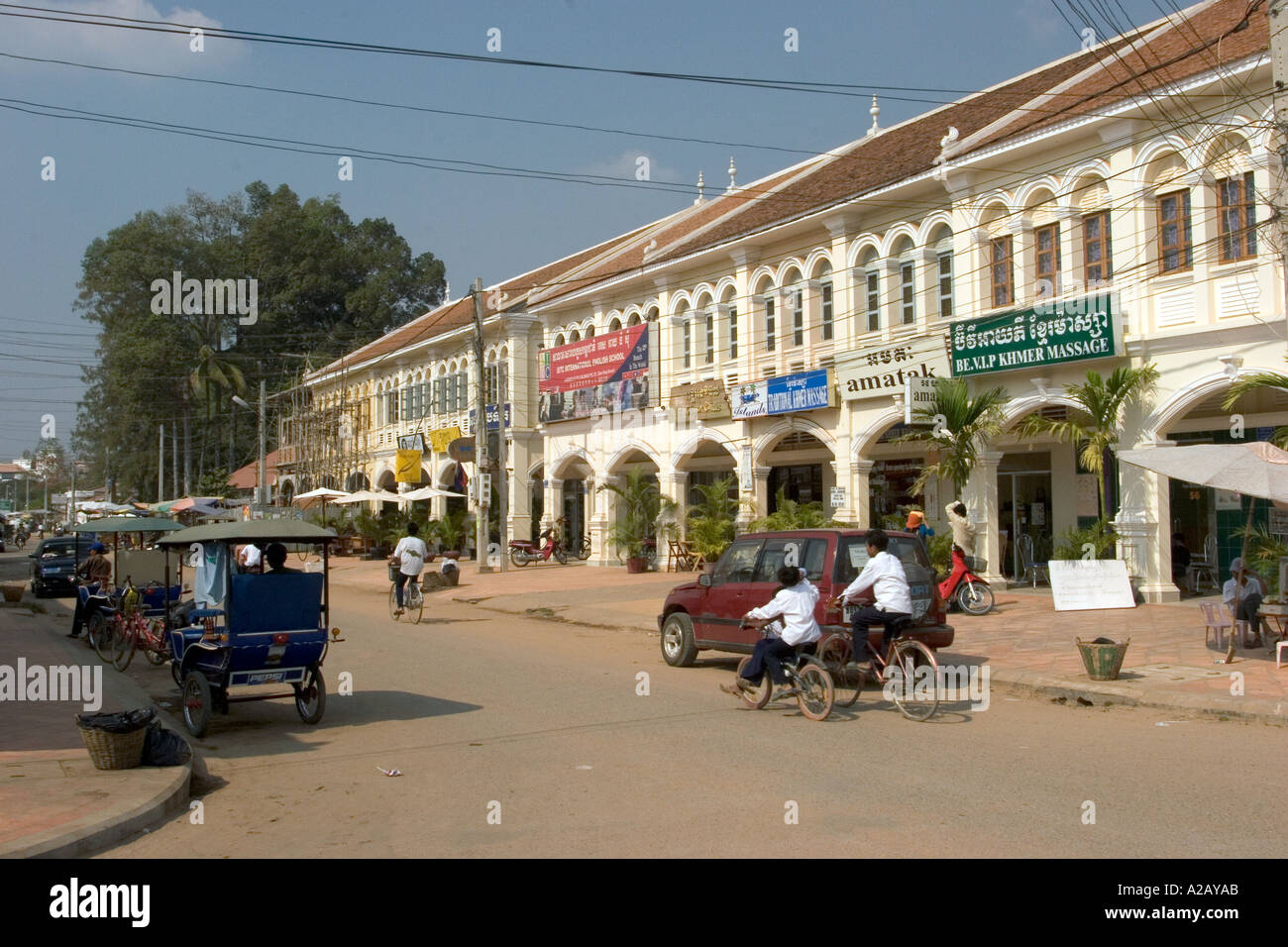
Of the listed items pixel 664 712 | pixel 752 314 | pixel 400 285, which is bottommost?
pixel 664 712

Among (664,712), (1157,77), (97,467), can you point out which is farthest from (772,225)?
(97,467)

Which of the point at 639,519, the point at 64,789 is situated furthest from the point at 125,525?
the point at 639,519

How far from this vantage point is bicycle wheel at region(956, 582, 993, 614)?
1848cm

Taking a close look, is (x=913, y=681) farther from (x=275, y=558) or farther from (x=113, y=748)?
(x=113, y=748)

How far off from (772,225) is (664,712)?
17047mm

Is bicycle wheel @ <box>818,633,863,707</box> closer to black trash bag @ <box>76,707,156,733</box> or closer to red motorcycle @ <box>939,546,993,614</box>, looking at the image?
Result: black trash bag @ <box>76,707,156,733</box>

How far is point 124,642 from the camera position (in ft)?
50.4

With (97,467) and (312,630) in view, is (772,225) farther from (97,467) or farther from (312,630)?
(97,467)

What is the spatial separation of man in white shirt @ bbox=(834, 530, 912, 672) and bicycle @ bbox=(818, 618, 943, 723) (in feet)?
0.37

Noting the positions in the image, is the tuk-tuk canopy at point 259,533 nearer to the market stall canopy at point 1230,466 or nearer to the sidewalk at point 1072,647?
the sidewalk at point 1072,647

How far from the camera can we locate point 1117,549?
19.0 metres

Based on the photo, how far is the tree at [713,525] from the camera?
27125 mm

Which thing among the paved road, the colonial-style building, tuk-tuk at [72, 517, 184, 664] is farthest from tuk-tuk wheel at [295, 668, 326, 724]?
the colonial-style building

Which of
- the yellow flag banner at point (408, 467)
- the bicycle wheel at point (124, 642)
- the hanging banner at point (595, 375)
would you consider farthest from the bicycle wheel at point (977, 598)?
the yellow flag banner at point (408, 467)
